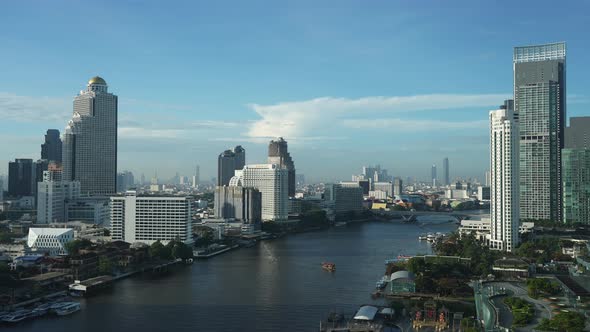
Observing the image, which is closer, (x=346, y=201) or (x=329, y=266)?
(x=329, y=266)

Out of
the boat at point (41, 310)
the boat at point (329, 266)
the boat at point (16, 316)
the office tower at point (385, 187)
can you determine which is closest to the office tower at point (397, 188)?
the office tower at point (385, 187)

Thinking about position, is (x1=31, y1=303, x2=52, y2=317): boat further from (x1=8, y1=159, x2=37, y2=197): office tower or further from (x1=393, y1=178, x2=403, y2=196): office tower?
(x1=393, y1=178, x2=403, y2=196): office tower

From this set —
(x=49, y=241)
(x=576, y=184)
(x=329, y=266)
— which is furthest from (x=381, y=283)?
(x=576, y=184)

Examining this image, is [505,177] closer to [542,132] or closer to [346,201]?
[542,132]

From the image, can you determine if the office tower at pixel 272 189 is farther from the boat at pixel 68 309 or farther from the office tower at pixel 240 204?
the boat at pixel 68 309

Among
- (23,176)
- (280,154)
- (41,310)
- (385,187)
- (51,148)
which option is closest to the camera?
(41,310)

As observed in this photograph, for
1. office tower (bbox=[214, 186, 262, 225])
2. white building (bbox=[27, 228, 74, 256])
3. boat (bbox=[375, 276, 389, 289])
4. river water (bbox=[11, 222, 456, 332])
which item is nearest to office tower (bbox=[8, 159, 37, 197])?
office tower (bbox=[214, 186, 262, 225])

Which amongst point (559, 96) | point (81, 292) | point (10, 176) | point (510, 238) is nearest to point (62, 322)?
point (81, 292)
